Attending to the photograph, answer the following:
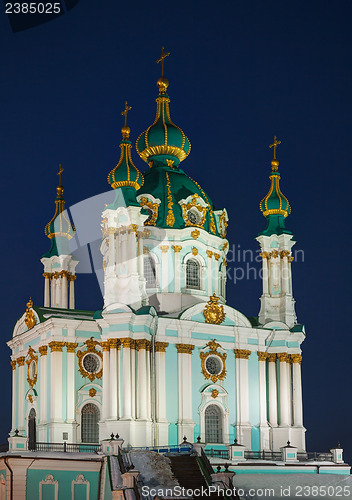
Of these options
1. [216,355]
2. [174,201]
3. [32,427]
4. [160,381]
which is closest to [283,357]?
Result: [216,355]

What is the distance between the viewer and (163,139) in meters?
38.3

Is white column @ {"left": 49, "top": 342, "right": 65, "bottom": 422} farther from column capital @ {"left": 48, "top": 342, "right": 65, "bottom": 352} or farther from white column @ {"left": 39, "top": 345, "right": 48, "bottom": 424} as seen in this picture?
white column @ {"left": 39, "top": 345, "right": 48, "bottom": 424}

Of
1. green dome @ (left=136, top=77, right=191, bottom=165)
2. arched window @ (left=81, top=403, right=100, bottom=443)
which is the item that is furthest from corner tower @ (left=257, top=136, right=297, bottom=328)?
arched window @ (left=81, top=403, right=100, bottom=443)

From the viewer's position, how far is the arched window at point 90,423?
33750 mm

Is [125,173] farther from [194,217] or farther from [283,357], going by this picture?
[283,357]

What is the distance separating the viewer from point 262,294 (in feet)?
124

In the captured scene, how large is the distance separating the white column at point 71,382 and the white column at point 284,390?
8260 millimetres

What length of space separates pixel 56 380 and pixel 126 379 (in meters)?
2.92

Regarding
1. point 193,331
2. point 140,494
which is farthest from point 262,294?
point 140,494

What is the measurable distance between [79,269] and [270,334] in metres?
8.86

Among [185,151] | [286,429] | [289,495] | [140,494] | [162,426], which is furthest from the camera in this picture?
[185,151]

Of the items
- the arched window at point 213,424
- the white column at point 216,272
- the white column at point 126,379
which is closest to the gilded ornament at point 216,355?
the arched window at point 213,424

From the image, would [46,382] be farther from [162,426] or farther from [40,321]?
[162,426]

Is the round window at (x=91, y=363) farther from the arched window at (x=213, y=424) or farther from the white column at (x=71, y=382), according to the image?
the arched window at (x=213, y=424)
